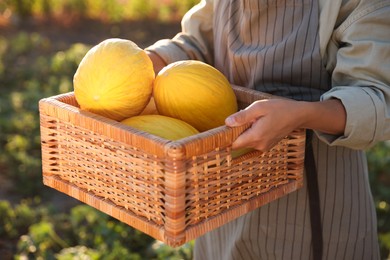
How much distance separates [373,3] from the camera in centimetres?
181

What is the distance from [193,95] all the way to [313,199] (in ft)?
1.53

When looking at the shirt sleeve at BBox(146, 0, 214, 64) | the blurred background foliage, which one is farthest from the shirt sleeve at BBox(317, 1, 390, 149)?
the blurred background foliage

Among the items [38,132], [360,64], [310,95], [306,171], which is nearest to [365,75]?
[360,64]

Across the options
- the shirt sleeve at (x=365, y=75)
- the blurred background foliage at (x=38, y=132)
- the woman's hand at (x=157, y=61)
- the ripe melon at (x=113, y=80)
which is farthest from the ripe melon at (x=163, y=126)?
the blurred background foliage at (x=38, y=132)

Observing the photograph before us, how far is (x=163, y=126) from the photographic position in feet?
5.52

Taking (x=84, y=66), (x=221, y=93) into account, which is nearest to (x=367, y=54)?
(x=221, y=93)

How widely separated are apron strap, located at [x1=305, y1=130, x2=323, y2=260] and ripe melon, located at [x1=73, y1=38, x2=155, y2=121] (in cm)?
48

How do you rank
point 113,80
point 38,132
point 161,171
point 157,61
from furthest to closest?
point 38,132
point 157,61
point 113,80
point 161,171

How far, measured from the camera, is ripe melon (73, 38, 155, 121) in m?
1.74

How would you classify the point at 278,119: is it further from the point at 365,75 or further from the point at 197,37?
the point at 197,37

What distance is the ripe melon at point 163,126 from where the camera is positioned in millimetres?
1666

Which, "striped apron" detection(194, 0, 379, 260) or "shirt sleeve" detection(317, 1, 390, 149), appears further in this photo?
"striped apron" detection(194, 0, 379, 260)

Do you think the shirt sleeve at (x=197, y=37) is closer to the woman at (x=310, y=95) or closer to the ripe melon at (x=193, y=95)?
the woman at (x=310, y=95)

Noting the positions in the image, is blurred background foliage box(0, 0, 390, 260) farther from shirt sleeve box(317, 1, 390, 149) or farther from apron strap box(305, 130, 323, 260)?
shirt sleeve box(317, 1, 390, 149)
